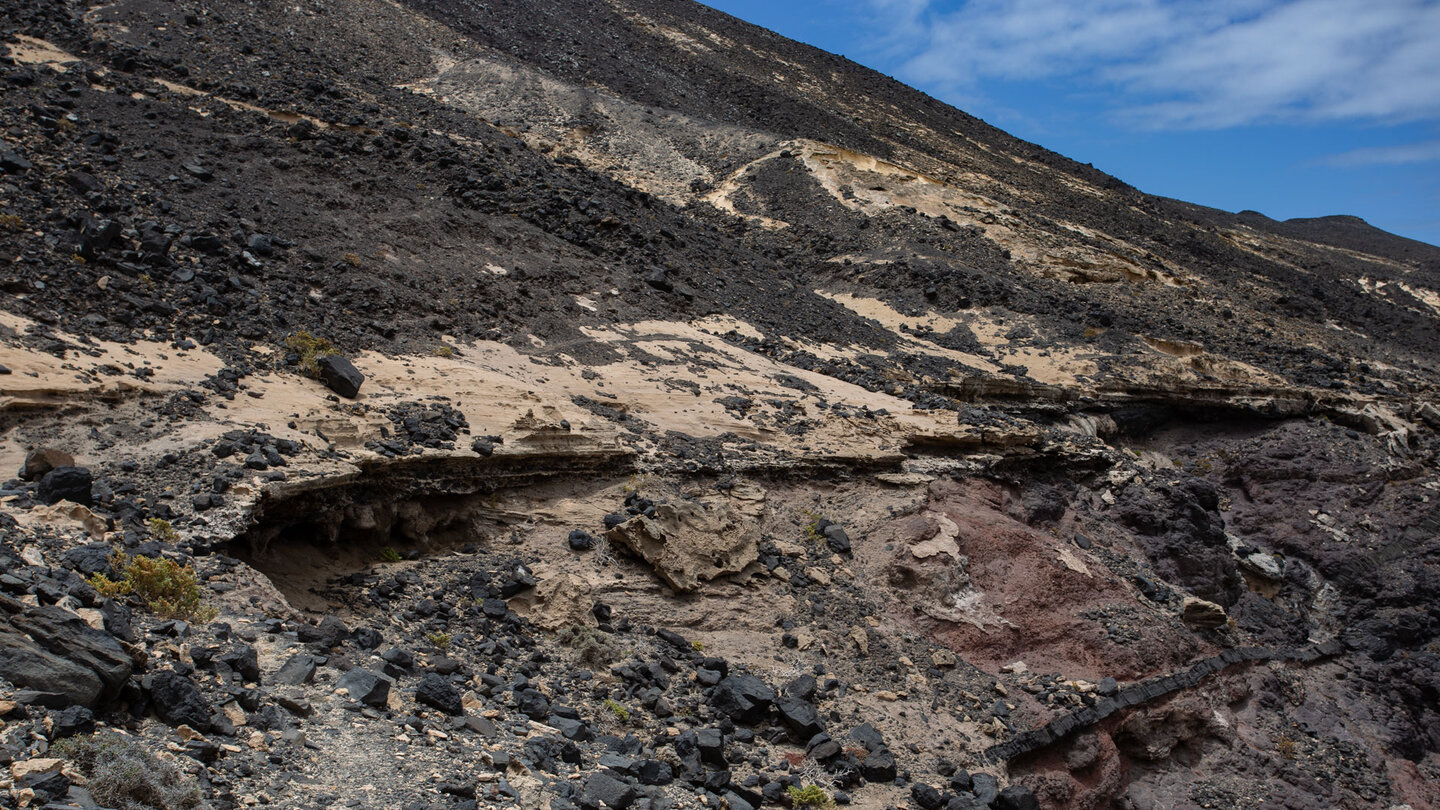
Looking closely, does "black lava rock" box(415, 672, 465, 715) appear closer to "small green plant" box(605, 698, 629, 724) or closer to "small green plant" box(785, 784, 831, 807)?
"small green plant" box(605, 698, 629, 724)

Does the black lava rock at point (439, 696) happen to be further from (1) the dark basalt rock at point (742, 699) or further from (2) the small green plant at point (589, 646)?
(1) the dark basalt rock at point (742, 699)

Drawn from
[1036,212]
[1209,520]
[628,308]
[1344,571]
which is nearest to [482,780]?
[628,308]

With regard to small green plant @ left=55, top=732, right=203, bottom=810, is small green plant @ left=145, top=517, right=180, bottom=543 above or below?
above

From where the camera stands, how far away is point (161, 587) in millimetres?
5406

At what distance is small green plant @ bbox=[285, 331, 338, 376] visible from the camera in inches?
355

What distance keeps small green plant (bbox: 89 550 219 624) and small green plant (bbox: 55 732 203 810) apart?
140 cm

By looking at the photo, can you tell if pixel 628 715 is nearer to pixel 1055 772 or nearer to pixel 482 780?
pixel 482 780

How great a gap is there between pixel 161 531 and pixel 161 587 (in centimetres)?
82

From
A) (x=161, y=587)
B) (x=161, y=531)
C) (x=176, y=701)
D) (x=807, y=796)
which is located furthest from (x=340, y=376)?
(x=807, y=796)

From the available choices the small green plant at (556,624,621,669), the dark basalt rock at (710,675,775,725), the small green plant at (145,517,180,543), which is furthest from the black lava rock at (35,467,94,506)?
the dark basalt rock at (710,675,775,725)

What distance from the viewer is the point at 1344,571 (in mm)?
13812

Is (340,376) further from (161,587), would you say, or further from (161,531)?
(161,587)

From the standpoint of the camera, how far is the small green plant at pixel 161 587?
5.26 meters

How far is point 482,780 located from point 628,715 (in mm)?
1919
